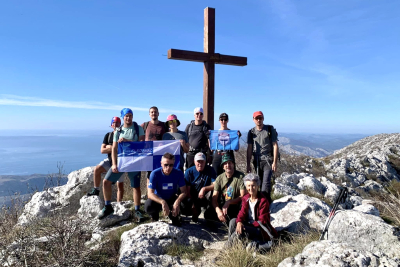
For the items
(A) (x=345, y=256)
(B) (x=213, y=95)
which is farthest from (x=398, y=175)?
(A) (x=345, y=256)

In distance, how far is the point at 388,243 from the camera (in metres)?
3.80

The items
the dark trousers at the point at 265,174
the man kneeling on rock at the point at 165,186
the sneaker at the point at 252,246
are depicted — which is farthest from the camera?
the dark trousers at the point at 265,174

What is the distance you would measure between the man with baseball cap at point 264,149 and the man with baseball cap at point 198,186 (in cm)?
118

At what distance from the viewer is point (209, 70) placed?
8.08 meters

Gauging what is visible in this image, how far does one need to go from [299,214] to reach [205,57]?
201 inches

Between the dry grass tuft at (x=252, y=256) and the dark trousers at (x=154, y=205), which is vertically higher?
the dark trousers at (x=154, y=205)

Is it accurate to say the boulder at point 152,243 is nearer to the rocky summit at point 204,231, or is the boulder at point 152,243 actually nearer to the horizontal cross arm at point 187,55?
the rocky summit at point 204,231

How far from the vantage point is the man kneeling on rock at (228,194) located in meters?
5.51

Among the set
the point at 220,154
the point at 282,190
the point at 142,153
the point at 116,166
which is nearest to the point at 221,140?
the point at 220,154

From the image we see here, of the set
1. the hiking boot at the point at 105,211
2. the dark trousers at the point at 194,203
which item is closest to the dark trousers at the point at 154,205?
the dark trousers at the point at 194,203

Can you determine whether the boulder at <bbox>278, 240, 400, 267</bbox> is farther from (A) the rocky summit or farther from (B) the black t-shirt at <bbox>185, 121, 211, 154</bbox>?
(B) the black t-shirt at <bbox>185, 121, 211, 154</bbox>

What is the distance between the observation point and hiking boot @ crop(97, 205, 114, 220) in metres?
6.22

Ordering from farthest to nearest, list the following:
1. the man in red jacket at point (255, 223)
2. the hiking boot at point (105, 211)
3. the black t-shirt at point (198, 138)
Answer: the black t-shirt at point (198, 138) < the hiking boot at point (105, 211) < the man in red jacket at point (255, 223)

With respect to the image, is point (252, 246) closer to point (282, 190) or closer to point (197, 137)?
point (197, 137)
